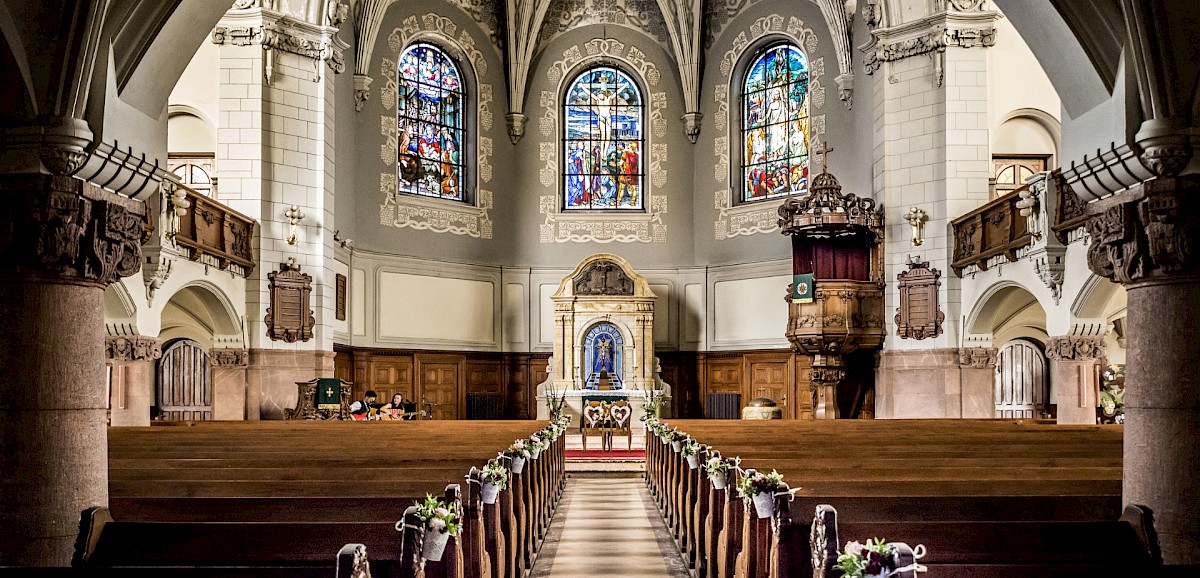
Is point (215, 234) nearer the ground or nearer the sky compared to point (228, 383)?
nearer the sky

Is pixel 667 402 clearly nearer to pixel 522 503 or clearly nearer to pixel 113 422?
pixel 113 422

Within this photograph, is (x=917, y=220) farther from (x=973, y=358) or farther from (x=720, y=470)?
(x=720, y=470)

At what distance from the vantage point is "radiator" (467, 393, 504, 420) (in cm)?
2170

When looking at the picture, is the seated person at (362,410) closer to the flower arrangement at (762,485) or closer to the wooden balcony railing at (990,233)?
the wooden balcony railing at (990,233)

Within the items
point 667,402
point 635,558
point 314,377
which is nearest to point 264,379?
point 314,377

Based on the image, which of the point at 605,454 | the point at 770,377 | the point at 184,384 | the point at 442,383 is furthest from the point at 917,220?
the point at 184,384

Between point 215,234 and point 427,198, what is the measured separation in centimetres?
694

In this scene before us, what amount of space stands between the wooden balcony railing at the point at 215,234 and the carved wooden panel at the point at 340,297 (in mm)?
2368

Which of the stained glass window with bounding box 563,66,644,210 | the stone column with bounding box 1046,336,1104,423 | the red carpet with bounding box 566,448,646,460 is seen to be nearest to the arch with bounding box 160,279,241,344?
the red carpet with bounding box 566,448,646,460

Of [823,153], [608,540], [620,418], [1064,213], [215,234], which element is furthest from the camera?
[823,153]

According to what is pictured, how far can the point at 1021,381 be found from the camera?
18.8 m


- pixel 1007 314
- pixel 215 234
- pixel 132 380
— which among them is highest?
pixel 215 234

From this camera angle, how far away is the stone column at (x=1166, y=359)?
5.15m

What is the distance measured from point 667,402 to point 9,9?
57.8ft
